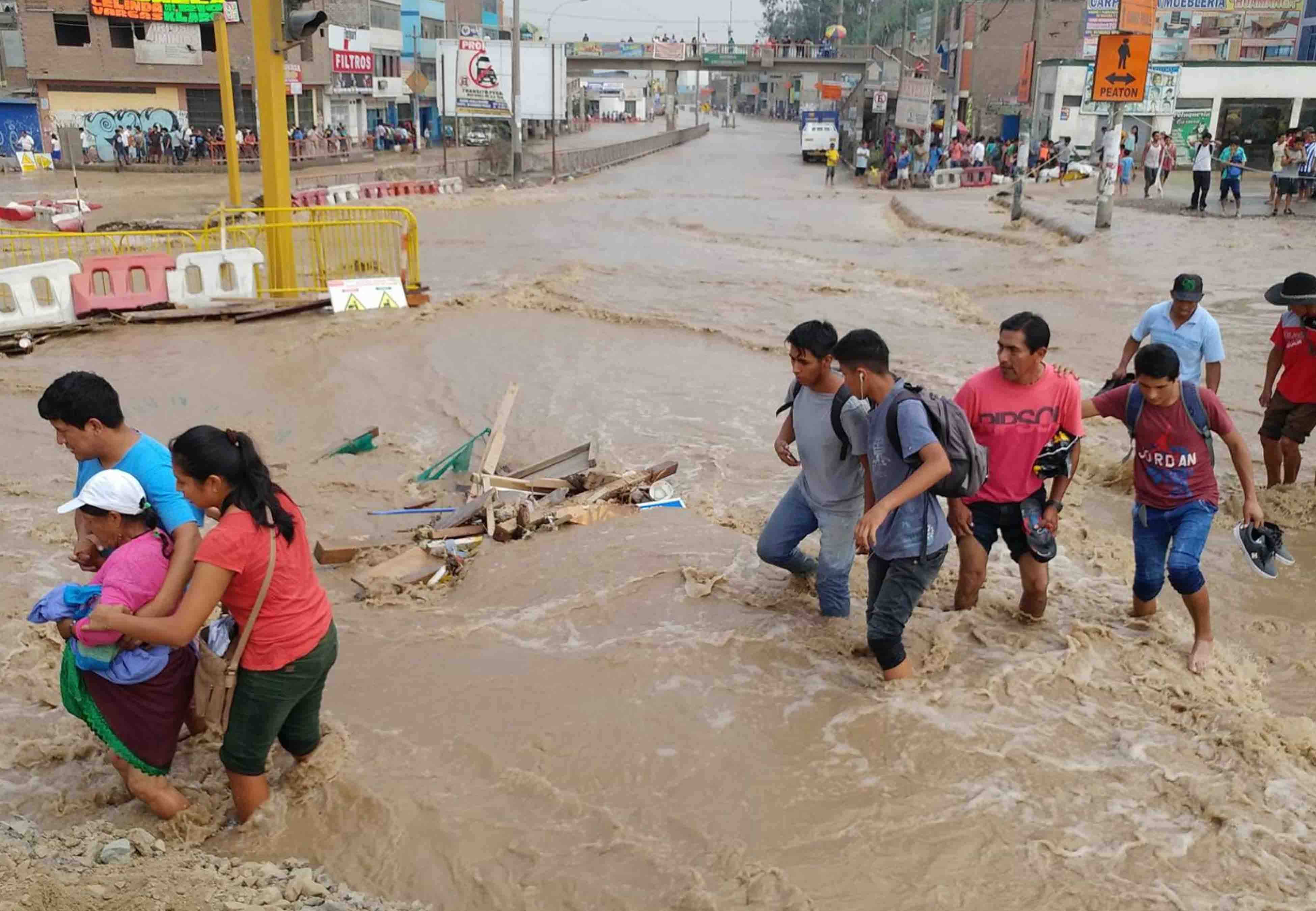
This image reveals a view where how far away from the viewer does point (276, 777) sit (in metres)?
4.57

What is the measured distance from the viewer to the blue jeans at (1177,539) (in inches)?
216

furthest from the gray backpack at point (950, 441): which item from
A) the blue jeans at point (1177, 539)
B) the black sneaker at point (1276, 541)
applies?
the black sneaker at point (1276, 541)

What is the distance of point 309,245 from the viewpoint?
18828 mm

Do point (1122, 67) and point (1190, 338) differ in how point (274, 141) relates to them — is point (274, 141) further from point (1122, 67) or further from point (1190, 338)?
point (1122, 67)

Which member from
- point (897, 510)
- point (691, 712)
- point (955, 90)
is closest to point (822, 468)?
point (897, 510)

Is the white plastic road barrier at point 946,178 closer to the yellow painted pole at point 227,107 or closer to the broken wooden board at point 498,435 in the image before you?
the yellow painted pole at point 227,107

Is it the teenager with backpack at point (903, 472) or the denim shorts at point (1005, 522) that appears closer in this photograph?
the teenager with backpack at point (903, 472)

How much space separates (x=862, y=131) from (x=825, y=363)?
55042 mm

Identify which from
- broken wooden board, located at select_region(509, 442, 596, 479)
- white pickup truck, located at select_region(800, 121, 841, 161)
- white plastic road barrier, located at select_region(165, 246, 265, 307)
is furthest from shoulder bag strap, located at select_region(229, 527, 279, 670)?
white pickup truck, located at select_region(800, 121, 841, 161)

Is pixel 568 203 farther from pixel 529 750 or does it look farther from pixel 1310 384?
pixel 529 750

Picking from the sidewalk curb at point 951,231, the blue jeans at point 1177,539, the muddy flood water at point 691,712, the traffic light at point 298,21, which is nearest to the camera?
Answer: the muddy flood water at point 691,712

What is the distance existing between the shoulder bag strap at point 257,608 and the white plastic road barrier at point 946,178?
36375mm

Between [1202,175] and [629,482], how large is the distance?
2244 centimetres

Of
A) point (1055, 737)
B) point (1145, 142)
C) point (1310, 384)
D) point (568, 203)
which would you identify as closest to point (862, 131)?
point (1145, 142)
